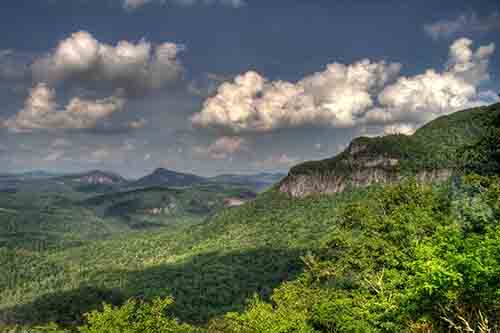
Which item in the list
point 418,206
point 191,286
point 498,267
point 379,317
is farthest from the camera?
point 191,286

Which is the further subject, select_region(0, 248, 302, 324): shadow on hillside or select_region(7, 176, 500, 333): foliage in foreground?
select_region(0, 248, 302, 324): shadow on hillside

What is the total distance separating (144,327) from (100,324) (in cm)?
417

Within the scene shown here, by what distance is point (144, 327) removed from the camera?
3569 centimetres

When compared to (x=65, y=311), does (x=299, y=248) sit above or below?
above

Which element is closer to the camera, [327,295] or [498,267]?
[498,267]

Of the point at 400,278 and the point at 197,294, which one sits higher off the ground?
the point at 400,278

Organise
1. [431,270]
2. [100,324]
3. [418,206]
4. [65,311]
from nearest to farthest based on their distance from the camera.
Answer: [431,270], [100,324], [418,206], [65,311]

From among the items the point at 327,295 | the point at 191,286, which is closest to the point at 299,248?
the point at 191,286

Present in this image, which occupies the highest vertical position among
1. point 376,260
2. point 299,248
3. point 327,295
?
point 376,260

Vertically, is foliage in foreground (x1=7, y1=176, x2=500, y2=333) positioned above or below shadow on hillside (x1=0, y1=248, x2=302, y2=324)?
above

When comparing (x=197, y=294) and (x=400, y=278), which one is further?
(x=197, y=294)

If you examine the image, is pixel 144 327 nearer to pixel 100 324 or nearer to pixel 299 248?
pixel 100 324

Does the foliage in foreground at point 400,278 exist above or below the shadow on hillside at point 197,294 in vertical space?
above

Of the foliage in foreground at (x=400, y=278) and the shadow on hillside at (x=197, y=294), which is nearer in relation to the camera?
the foliage in foreground at (x=400, y=278)
